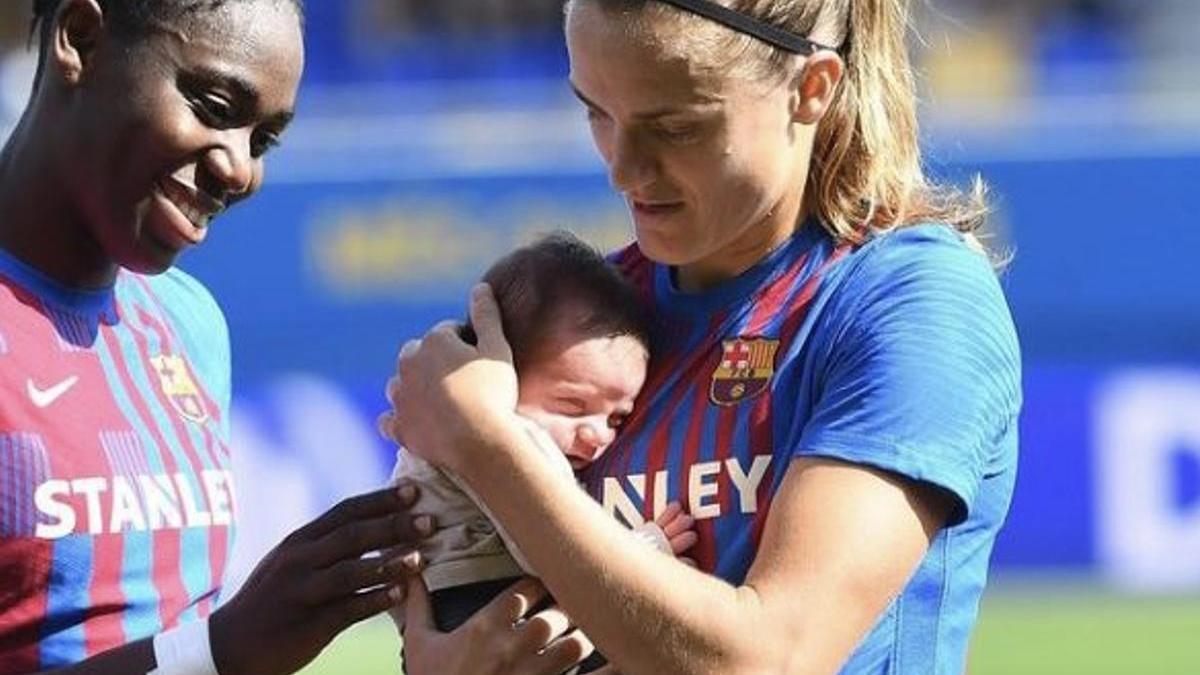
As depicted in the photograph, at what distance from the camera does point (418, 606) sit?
3.01m

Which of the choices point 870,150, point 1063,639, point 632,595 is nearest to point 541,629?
point 632,595

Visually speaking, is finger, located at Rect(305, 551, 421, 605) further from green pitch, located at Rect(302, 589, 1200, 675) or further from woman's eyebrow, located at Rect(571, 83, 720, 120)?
green pitch, located at Rect(302, 589, 1200, 675)

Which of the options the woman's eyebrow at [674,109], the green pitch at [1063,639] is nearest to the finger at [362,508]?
the woman's eyebrow at [674,109]

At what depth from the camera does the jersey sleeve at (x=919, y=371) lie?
2785 mm

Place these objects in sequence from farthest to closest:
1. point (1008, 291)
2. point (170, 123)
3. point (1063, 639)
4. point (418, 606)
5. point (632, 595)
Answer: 1. point (1008, 291)
2. point (1063, 639)
3. point (170, 123)
4. point (418, 606)
5. point (632, 595)

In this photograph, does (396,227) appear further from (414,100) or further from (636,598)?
(636,598)

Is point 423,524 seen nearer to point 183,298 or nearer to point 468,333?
point 468,333

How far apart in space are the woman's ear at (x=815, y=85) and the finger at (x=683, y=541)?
549mm

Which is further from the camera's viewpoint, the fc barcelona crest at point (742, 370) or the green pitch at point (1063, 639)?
the green pitch at point (1063, 639)

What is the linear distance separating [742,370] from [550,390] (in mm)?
257

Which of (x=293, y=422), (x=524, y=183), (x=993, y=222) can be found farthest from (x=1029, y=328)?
(x=293, y=422)

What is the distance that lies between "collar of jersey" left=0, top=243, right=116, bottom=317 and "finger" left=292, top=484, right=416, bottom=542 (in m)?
0.64

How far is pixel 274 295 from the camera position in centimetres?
1132

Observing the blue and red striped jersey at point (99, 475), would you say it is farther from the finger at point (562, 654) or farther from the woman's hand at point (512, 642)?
the finger at point (562, 654)
